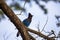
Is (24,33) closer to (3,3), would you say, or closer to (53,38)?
(3,3)

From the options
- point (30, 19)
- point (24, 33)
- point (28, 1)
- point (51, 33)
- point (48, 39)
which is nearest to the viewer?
point (24, 33)

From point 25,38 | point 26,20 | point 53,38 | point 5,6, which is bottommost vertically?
point 26,20

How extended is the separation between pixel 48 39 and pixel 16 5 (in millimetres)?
877

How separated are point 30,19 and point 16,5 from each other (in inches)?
117

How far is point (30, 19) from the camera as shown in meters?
5.19

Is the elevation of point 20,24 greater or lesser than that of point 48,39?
greater

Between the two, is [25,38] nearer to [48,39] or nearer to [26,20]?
[48,39]

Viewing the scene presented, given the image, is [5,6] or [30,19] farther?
[30,19]

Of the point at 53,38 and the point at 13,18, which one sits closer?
the point at 13,18

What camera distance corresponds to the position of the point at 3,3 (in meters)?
1.81

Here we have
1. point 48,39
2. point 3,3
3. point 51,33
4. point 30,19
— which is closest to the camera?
point 3,3

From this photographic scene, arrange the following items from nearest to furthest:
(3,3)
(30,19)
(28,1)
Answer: (3,3) → (28,1) → (30,19)

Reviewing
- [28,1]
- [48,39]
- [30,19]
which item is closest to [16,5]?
[28,1]

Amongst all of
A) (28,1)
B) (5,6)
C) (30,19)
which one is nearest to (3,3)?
(5,6)
